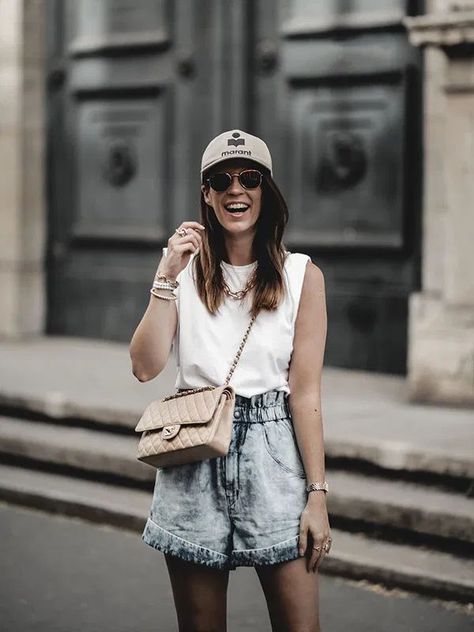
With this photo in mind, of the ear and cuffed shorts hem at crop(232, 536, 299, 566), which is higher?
the ear

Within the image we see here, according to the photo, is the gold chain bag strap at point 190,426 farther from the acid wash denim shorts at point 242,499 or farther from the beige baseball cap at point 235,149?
the beige baseball cap at point 235,149

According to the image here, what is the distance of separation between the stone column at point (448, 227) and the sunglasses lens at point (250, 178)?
11.5 ft

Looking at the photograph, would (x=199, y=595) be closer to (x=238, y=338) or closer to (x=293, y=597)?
(x=293, y=597)

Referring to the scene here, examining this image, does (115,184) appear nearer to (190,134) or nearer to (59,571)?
(190,134)

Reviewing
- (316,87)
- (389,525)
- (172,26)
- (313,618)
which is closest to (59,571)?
(389,525)

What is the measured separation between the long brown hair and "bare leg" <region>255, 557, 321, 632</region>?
59 centimetres

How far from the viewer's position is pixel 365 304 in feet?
24.6

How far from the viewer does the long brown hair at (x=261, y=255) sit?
303 centimetres

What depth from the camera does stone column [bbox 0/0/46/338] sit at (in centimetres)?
892

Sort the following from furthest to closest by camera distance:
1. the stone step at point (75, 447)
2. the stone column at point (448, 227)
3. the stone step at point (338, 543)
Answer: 1. the stone column at point (448, 227)
2. the stone step at point (75, 447)
3. the stone step at point (338, 543)

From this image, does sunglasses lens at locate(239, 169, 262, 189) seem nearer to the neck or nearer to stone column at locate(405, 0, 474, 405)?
the neck

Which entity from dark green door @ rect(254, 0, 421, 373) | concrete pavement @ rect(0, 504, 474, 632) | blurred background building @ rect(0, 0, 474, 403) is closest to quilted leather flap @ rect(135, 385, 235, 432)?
concrete pavement @ rect(0, 504, 474, 632)

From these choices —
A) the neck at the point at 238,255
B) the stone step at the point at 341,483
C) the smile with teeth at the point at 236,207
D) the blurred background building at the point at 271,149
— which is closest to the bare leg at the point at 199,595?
the neck at the point at 238,255

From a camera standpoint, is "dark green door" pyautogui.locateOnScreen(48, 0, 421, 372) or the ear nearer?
the ear
